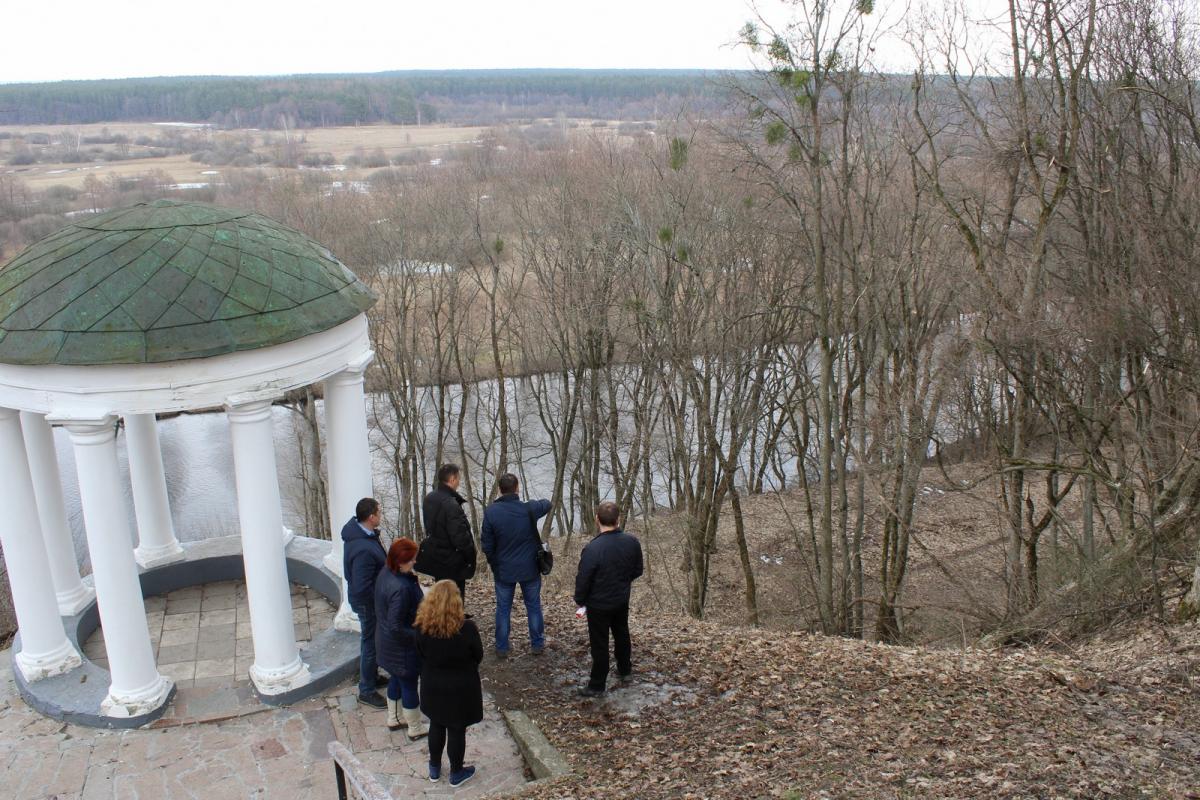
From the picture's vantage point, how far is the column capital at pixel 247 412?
24.2 ft

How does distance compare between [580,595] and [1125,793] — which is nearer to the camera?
[1125,793]

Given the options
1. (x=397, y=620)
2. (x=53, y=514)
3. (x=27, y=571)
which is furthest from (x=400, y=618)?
(x=53, y=514)

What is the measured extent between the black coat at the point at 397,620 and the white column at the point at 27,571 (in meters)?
3.30

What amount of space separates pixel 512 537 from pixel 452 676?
5.42 feet

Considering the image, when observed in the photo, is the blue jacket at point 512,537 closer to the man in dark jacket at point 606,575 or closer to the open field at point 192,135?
the man in dark jacket at point 606,575

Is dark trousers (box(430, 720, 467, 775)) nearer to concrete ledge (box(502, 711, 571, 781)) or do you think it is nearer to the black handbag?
concrete ledge (box(502, 711, 571, 781))

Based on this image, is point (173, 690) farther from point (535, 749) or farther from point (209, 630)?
point (535, 749)

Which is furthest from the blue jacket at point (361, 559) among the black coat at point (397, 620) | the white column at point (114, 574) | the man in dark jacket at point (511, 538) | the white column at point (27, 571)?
the white column at point (27, 571)

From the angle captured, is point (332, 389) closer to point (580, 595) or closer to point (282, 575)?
point (282, 575)

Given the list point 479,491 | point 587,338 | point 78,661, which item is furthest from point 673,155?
point 479,491

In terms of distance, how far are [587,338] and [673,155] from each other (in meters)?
7.47

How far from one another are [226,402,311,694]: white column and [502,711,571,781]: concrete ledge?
76.7 inches

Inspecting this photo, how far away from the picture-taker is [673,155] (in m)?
14.3

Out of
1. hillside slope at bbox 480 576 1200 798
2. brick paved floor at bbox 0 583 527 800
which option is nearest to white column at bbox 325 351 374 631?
brick paved floor at bbox 0 583 527 800
